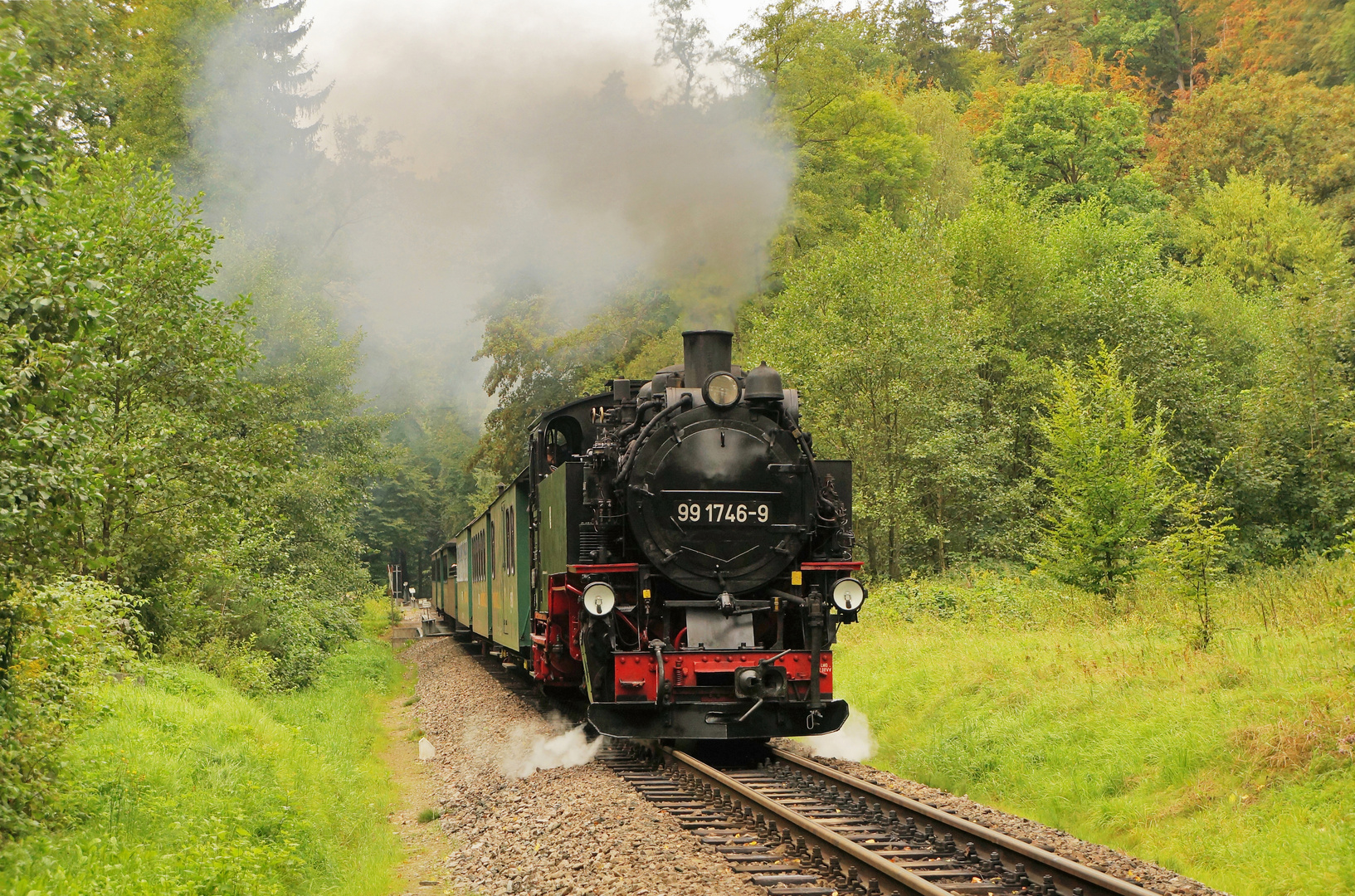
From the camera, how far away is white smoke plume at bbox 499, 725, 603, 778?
9.74m

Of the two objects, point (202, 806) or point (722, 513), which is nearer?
point (202, 806)

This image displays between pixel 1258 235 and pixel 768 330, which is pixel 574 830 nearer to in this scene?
pixel 768 330

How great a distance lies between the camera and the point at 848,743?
10523 millimetres

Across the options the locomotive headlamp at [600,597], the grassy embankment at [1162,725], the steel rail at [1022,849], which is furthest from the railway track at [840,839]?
the locomotive headlamp at [600,597]

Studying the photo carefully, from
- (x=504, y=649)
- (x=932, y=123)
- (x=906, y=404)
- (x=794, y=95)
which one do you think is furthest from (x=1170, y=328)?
(x=504, y=649)

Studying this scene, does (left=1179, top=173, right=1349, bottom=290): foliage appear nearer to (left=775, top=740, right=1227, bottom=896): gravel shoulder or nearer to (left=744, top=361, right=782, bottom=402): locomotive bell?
(left=744, top=361, right=782, bottom=402): locomotive bell

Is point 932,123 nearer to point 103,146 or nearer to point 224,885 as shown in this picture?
point 103,146

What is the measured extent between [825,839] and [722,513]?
10.9ft

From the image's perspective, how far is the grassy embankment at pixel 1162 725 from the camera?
6.25 meters

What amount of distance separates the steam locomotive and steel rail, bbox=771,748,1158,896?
113 centimetres

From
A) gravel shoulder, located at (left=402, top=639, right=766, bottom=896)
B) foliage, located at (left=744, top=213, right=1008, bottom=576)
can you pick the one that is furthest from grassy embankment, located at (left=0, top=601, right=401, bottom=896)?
foliage, located at (left=744, top=213, right=1008, bottom=576)

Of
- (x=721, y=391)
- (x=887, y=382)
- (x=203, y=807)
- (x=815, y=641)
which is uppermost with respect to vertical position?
(x=887, y=382)

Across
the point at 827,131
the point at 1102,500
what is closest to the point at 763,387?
the point at 1102,500

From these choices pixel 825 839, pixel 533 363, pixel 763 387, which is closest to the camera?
pixel 825 839
